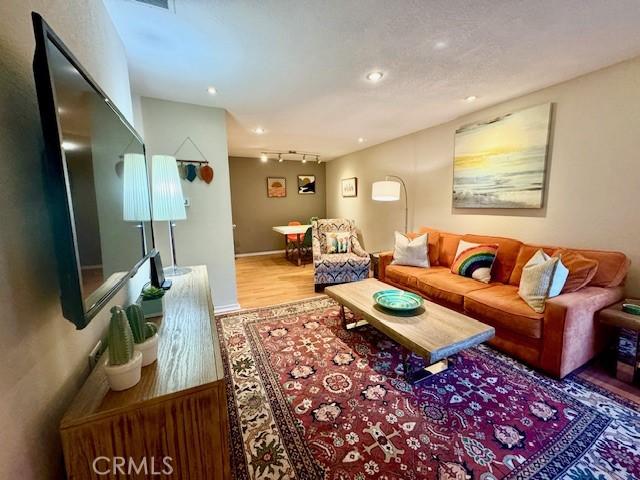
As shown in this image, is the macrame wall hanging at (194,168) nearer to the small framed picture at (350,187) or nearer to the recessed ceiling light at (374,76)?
the recessed ceiling light at (374,76)

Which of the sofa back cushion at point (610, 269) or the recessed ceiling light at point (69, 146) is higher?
the recessed ceiling light at point (69, 146)

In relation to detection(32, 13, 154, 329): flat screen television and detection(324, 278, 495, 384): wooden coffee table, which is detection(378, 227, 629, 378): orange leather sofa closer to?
detection(324, 278, 495, 384): wooden coffee table

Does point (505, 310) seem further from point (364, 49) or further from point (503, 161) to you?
point (364, 49)

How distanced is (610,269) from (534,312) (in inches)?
30.1

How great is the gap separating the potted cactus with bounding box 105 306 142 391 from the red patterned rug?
2.73ft

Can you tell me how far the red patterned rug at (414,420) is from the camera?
50.6 inches

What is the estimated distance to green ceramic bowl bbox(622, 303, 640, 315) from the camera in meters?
1.80

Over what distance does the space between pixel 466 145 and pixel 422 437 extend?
3.10 m

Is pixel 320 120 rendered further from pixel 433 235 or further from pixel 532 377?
pixel 532 377

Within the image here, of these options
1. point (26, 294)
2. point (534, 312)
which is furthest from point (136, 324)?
point (534, 312)

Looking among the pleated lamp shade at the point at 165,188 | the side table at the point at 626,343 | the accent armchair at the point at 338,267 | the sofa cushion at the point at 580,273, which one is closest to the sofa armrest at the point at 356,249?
the accent armchair at the point at 338,267

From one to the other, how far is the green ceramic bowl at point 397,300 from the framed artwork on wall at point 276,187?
4791 millimetres

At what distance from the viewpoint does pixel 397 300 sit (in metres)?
2.21

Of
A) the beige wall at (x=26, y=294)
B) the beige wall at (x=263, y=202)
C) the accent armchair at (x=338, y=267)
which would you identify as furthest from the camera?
the beige wall at (x=263, y=202)
